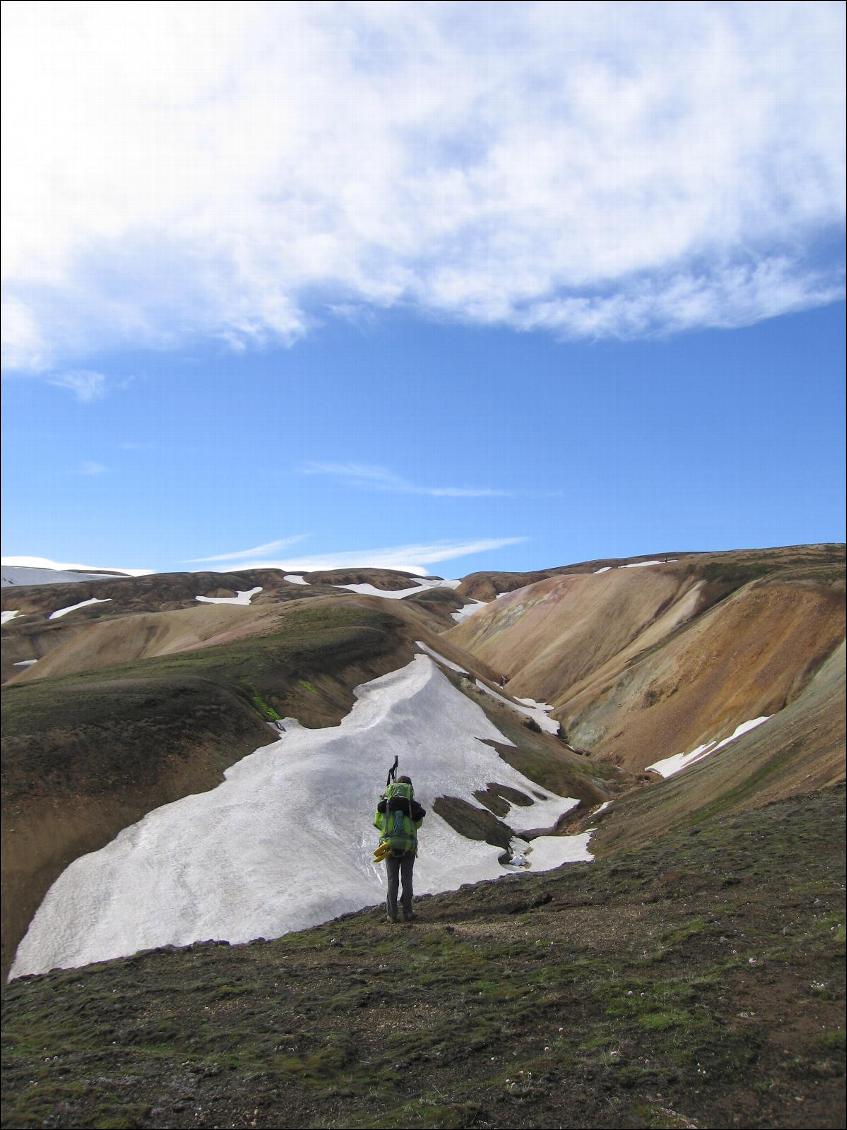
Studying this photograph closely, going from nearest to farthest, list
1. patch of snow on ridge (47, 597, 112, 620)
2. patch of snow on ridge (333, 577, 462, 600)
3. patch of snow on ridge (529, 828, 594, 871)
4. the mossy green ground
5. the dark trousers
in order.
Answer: the mossy green ground
the dark trousers
patch of snow on ridge (529, 828, 594, 871)
patch of snow on ridge (47, 597, 112, 620)
patch of snow on ridge (333, 577, 462, 600)

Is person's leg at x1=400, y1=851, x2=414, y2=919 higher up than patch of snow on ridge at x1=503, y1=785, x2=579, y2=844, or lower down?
higher up

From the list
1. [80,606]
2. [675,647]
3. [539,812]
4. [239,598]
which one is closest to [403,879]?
[539,812]

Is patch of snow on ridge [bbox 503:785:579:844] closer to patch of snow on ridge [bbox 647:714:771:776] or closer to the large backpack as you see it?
patch of snow on ridge [bbox 647:714:771:776]

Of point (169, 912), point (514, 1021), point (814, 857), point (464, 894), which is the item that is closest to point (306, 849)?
point (169, 912)

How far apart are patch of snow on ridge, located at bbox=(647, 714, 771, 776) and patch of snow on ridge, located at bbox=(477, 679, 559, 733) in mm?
10334

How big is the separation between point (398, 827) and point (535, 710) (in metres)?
51.5

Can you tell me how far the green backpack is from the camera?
1567 centimetres

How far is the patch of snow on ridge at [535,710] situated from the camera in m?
58.7

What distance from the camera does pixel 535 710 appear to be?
216ft

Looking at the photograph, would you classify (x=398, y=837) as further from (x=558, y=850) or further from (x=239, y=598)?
(x=239, y=598)

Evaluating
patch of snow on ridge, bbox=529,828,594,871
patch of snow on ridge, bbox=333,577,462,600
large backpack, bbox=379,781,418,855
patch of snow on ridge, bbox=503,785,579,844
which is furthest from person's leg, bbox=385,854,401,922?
patch of snow on ridge, bbox=333,577,462,600

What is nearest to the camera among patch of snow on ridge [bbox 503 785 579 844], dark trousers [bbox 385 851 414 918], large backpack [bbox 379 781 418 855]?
large backpack [bbox 379 781 418 855]

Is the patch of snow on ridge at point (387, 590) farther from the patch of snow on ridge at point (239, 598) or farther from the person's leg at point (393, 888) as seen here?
the person's leg at point (393, 888)

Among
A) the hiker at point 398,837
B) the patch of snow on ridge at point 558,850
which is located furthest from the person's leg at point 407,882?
the patch of snow on ridge at point 558,850
